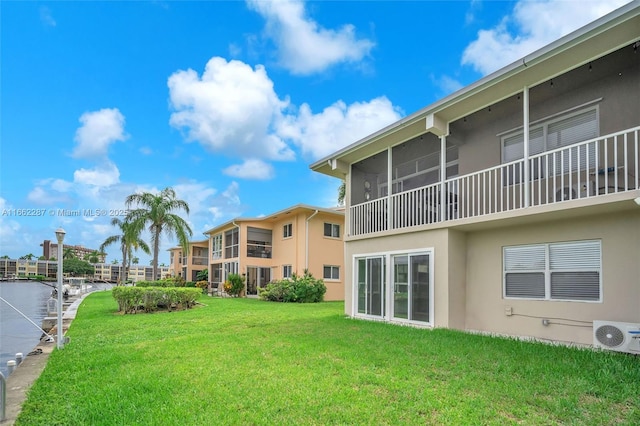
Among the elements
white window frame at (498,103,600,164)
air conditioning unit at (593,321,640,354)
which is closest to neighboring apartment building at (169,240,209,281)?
white window frame at (498,103,600,164)

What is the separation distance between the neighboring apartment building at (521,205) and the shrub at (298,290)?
794 centimetres

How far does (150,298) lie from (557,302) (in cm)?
1346

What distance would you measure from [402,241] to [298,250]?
12588 mm

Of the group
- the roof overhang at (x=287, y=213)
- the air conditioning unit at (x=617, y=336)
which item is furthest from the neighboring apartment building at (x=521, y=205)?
the roof overhang at (x=287, y=213)

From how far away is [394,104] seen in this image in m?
23.0

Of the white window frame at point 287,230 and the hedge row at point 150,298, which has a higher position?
the white window frame at point 287,230

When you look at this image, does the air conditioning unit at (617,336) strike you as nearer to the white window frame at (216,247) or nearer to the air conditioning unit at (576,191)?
the air conditioning unit at (576,191)

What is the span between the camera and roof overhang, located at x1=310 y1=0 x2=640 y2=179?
621 cm

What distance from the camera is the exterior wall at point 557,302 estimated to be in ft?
22.2

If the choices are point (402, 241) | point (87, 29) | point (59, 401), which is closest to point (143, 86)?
point (87, 29)

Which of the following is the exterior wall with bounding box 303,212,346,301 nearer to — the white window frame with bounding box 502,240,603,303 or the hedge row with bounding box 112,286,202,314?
the hedge row with bounding box 112,286,202,314

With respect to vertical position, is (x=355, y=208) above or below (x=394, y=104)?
below

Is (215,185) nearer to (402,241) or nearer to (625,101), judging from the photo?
(402,241)

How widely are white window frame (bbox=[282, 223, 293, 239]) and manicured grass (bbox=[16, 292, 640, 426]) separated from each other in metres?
15.2
